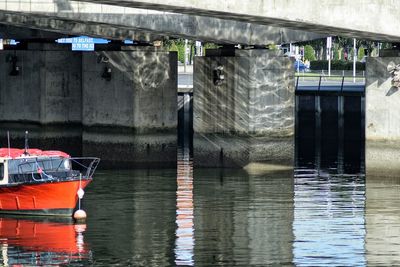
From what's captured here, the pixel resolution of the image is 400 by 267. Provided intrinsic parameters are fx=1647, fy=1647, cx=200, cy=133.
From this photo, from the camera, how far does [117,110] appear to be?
83938mm

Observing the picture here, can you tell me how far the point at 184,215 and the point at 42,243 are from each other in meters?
8.71

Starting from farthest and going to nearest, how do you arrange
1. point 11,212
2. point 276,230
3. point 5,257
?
point 11,212 < point 276,230 < point 5,257

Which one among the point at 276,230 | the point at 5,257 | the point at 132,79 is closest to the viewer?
the point at 5,257

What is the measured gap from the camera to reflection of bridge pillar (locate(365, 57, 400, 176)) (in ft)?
235

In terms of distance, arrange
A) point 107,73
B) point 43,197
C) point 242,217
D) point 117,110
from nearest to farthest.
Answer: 1. point 43,197
2. point 242,217
3. point 117,110
4. point 107,73

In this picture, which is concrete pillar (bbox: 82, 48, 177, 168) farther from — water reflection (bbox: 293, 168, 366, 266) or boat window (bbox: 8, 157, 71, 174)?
boat window (bbox: 8, 157, 71, 174)

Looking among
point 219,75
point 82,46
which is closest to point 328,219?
point 219,75

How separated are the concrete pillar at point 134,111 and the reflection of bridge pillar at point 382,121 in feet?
44.1

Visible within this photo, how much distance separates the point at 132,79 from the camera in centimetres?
8344

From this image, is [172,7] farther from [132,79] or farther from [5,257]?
[132,79]

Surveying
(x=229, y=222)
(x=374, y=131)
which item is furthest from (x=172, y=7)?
(x=374, y=131)

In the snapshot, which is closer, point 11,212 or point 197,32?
point 11,212

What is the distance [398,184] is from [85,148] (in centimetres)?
2019

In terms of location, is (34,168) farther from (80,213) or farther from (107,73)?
(107,73)
